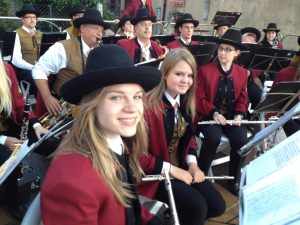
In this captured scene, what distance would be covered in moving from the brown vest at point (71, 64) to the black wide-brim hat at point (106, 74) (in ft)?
6.16

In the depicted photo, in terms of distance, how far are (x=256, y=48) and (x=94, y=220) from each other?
3846mm

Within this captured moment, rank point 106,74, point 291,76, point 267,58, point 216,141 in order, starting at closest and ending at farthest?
1. point 106,74
2. point 216,141
3. point 291,76
4. point 267,58

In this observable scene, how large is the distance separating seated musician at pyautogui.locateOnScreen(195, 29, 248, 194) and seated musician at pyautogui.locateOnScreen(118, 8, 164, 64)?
1.15 metres

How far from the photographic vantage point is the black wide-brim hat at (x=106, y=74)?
1492mm

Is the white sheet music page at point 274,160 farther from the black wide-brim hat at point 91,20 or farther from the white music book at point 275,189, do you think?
the black wide-brim hat at point 91,20

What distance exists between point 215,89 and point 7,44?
2.50m

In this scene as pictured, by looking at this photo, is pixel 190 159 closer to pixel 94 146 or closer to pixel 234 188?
pixel 234 188

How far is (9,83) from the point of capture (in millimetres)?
2834

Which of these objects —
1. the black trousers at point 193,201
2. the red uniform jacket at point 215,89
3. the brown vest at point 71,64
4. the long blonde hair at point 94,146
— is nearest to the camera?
the long blonde hair at point 94,146

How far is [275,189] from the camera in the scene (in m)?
1.37

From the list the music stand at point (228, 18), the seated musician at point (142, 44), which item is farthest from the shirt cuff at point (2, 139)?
the music stand at point (228, 18)

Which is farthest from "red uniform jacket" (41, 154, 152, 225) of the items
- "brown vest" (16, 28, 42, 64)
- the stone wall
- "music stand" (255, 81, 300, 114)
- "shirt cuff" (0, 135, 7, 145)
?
the stone wall

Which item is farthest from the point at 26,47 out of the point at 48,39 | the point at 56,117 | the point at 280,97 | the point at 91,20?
the point at 280,97

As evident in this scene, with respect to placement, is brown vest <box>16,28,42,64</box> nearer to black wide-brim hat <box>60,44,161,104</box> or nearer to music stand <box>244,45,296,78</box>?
music stand <box>244,45,296,78</box>
